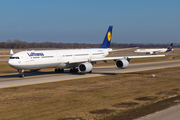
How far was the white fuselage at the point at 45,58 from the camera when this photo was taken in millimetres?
33128

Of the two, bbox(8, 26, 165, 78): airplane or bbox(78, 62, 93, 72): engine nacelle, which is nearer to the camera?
bbox(8, 26, 165, 78): airplane

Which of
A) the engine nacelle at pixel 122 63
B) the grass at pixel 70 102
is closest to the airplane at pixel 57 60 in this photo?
the engine nacelle at pixel 122 63

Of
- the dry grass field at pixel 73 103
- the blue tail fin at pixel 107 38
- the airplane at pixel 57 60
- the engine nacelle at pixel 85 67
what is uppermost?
the blue tail fin at pixel 107 38

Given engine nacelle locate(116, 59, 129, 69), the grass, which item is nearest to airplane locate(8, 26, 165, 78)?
engine nacelle locate(116, 59, 129, 69)

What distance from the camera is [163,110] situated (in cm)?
1648

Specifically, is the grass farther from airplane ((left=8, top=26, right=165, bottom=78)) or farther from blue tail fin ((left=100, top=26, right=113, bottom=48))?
blue tail fin ((left=100, top=26, right=113, bottom=48))

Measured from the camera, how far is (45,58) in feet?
119

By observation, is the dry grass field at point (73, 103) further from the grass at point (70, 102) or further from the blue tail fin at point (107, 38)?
the blue tail fin at point (107, 38)

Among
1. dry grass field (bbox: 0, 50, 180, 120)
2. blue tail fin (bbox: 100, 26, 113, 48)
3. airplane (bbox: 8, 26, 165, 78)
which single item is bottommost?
dry grass field (bbox: 0, 50, 180, 120)

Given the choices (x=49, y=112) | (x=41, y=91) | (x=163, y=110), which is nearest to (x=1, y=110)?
(x=49, y=112)

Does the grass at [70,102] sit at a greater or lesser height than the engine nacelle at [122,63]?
lesser

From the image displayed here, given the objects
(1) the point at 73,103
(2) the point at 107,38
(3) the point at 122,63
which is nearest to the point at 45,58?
(3) the point at 122,63

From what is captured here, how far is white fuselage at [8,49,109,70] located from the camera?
33128mm

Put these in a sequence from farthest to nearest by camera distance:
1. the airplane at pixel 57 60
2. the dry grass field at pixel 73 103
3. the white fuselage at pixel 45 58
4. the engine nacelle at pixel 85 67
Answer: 1. the engine nacelle at pixel 85 67
2. the airplane at pixel 57 60
3. the white fuselage at pixel 45 58
4. the dry grass field at pixel 73 103
